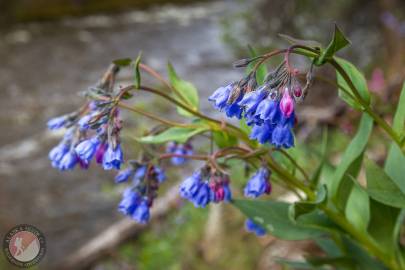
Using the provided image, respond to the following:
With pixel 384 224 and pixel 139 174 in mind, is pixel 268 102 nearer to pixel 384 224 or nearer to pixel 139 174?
pixel 139 174

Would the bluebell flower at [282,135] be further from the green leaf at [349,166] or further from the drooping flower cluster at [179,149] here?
the drooping flower cluster at [179,149]

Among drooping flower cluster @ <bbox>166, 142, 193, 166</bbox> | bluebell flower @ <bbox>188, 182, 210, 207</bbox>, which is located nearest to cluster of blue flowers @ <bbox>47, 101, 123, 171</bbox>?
bluebell flower @ <bbox>188, 182, 210, 207</bbox>

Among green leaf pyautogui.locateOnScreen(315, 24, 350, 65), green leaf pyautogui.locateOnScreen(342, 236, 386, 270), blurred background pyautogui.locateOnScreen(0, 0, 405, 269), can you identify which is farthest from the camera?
blurred background pyautogui.locateOnScreen(0, 0, 405, 269)

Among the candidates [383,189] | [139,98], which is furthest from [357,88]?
[139,98]

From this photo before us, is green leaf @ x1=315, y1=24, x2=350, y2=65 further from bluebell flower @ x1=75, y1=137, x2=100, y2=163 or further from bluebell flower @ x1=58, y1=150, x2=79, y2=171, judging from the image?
bluebell flower @ x1=58, y1=150, x2=79, y2=171

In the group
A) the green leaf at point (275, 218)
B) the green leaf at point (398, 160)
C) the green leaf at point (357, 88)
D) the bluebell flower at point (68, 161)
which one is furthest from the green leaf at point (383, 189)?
the bluebell flower at point (68, 161)

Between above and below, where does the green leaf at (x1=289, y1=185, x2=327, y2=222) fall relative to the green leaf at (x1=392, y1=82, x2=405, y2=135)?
below
